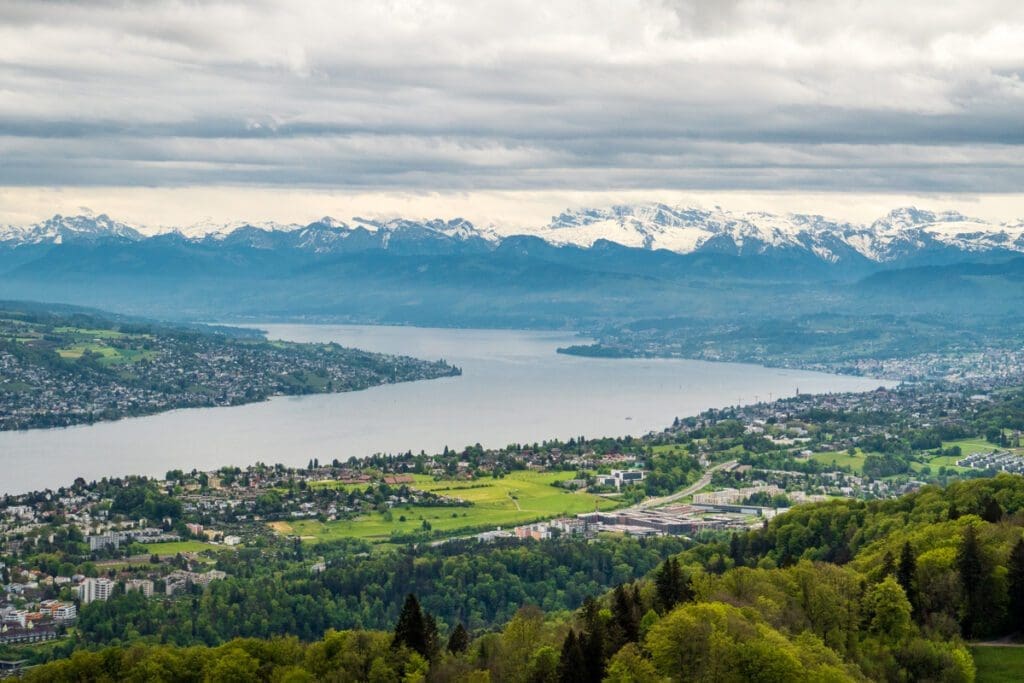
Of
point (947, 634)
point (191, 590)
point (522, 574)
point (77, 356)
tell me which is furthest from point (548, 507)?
point (77, 356)

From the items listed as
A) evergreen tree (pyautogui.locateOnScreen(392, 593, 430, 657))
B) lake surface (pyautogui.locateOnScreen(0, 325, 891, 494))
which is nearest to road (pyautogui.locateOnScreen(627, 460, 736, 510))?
lake surface (pyautogui.locateOnScreen(0, 325, 891, 494))

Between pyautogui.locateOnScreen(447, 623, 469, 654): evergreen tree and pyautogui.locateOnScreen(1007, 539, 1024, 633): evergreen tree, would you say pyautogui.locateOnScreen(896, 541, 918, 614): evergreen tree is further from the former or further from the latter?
pyautogui.locateOnScreen(447, 623, 469, 654): evergreen tree

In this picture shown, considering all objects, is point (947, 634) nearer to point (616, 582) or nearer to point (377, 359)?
point (616, 582)

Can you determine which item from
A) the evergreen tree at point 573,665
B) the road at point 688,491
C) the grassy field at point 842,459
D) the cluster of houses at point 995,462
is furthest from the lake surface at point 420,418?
the evergreen tree at point 573,665

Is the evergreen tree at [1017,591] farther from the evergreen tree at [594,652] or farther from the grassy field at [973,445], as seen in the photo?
the grassy field at [973,445]

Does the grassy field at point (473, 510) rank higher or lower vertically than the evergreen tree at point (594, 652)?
lower

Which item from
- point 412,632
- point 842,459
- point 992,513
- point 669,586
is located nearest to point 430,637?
point 412,632
